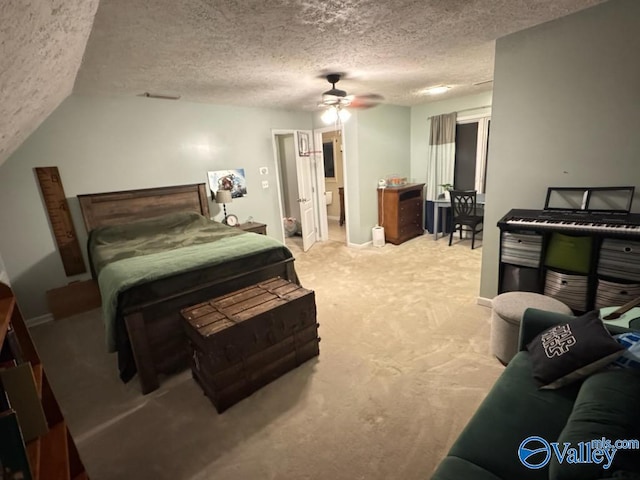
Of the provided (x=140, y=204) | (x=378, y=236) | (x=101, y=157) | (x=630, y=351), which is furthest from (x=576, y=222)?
(x=101, y=157)

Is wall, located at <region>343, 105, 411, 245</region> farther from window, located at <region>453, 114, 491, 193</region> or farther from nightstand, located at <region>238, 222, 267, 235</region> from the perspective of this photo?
nightstand, located at <region>238, 222, 267, 235</region>

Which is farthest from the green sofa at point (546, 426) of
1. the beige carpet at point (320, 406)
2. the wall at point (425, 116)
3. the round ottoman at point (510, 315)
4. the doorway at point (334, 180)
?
the doorway at point (334, 180)

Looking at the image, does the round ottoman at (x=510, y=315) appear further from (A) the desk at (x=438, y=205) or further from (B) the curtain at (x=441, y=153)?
(B) the curtain at (x=441, y=153)

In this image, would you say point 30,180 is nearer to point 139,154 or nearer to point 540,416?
point 139,154

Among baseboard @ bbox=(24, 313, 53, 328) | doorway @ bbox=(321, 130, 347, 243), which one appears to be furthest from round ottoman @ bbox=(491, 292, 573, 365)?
doorway @ bbox=(321, 130, 347, 243)

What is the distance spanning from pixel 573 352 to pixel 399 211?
3995mm

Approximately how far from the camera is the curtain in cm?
524

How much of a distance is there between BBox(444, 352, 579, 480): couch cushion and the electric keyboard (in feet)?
4.13

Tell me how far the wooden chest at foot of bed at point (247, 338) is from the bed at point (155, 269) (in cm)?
20

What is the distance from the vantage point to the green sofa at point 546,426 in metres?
0.92

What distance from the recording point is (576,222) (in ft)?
7.36

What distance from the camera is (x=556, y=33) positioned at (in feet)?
7.44

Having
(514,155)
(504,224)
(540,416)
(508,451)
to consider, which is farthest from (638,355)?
(514,155)

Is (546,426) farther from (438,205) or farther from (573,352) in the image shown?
(438,205)
